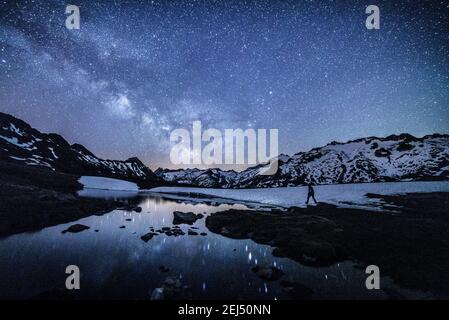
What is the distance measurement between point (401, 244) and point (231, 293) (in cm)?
1081

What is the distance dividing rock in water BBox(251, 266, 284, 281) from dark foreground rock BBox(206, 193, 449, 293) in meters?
2.01

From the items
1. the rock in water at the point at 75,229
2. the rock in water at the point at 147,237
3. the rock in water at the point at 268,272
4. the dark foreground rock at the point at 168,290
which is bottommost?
the rock in water at the point at 147,237

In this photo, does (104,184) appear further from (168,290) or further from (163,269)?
(168,290)

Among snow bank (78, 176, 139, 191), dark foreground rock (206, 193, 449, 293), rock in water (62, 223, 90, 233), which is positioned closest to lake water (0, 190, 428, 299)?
rock in water (62, 223, 90, 233)

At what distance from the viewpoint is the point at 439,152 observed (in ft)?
620

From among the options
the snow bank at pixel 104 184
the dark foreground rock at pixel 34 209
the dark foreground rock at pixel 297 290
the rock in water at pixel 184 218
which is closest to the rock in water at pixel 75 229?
the dark foreground rock at pixel 34 209

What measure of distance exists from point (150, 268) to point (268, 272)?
5300mm

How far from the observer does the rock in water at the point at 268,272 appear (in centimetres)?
864

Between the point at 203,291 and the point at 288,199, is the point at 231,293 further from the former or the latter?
the point at 288,199

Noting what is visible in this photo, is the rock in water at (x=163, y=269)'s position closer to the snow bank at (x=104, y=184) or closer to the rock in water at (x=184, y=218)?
the rock in water at (x=184, y=218)

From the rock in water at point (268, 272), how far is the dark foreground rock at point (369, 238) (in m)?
2.01

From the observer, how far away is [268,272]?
883 cm

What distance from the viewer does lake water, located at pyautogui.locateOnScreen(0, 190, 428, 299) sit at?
297 inches
